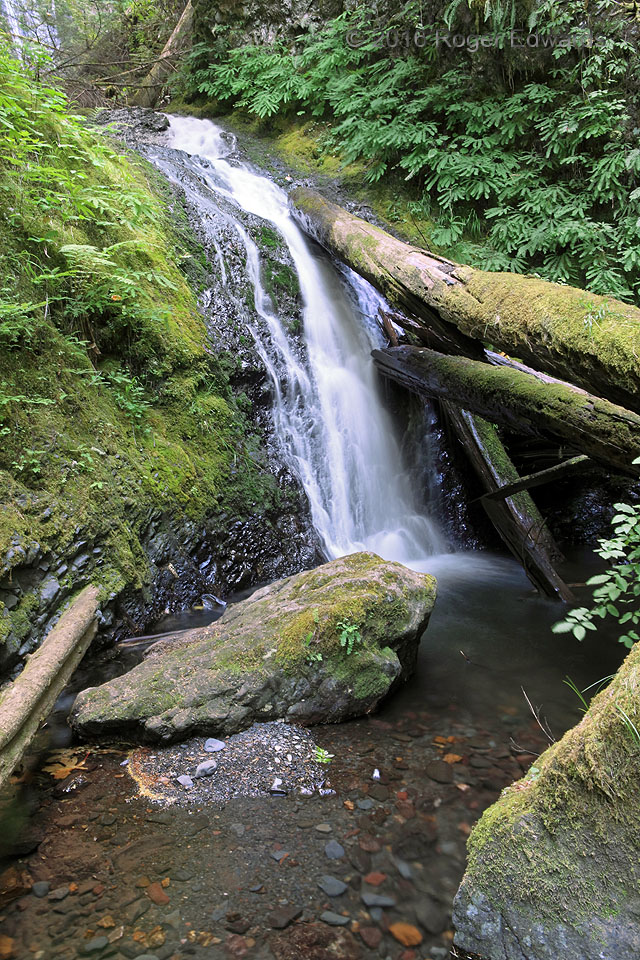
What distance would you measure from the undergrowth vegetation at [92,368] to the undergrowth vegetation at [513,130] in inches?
211

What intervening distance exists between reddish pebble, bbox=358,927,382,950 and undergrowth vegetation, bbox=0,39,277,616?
9.37 feet

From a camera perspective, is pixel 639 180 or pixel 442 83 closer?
pixel 639 180

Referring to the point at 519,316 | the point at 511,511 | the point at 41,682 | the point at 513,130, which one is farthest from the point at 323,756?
the point at 513,130

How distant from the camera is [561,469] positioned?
18.0ft

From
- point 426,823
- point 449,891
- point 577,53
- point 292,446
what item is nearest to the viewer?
point 449,891

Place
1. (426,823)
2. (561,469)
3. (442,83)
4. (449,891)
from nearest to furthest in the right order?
(449,891) < (426,823) < (561,469) < (442,83)

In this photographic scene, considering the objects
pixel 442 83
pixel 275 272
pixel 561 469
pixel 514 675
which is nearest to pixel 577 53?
pixel 442 83

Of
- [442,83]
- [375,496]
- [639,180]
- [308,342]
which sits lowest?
[375,496]

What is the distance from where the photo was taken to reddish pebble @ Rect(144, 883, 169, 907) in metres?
2.29

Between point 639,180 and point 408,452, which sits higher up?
point 639,180

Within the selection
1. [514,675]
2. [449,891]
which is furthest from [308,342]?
[449,891]

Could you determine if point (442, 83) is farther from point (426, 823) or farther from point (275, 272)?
point (426, 823)

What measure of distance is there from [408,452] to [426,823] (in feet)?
19.1

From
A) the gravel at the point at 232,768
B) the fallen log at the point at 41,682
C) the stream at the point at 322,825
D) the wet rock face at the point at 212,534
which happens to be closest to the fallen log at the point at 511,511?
the stream at the point at 322,825
